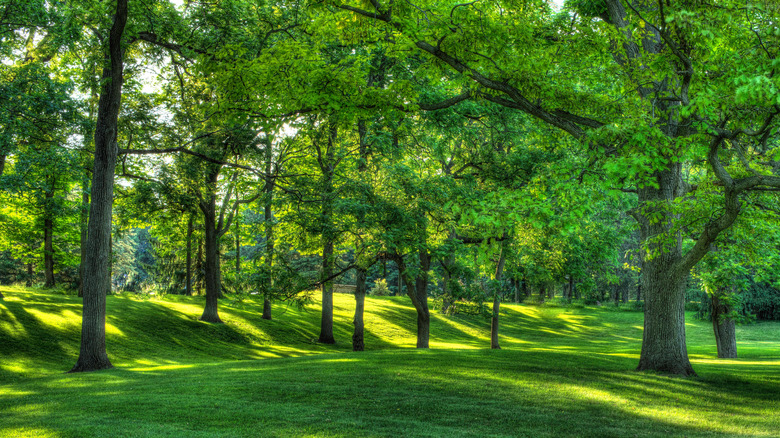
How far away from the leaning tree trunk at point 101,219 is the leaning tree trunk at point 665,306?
13333mm

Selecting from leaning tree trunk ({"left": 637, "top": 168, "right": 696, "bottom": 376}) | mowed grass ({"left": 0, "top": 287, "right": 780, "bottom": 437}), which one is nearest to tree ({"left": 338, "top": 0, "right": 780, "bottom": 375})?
leaning tree trunk ({"left": 637, "top": 168, "right": 696, "bottom": 376})

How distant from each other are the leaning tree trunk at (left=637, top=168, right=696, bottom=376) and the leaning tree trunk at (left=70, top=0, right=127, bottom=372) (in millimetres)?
13333

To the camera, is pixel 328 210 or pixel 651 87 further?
pixel 328 210

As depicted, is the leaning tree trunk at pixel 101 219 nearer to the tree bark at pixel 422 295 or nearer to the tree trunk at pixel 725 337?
the tree bark at pixel 422 295

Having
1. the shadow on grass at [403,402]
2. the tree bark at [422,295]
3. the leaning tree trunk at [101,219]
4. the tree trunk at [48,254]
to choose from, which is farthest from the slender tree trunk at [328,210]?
the tree trunk at [48,254]

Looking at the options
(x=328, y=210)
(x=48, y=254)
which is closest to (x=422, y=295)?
(x=328, y=210)

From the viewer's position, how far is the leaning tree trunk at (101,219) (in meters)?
13.1

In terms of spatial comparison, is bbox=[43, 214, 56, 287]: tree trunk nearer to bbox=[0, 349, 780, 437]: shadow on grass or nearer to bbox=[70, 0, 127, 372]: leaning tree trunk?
bbox=[70, 0, 127, 372]: leaning tree trunk

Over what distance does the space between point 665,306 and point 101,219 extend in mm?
14038

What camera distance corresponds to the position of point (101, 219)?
527 inches

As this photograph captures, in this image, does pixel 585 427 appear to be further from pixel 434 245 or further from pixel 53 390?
pixel 53 390

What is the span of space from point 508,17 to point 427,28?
Answer: 7.66ft

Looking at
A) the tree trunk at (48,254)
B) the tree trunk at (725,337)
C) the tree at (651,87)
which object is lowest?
the tree trunk at (725,337)

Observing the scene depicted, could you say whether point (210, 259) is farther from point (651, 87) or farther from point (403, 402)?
point (651, 87)
